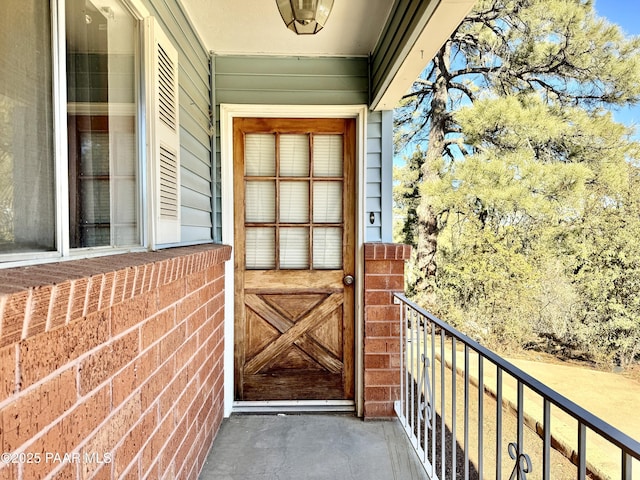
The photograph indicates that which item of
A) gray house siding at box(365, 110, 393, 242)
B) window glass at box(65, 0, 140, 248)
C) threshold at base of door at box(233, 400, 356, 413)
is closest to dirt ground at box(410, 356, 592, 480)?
threshold at base of door at box(233, 400, 356, 413)

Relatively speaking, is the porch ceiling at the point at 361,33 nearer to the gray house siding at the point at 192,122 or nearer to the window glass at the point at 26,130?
the gray house siding at the point at 192,122

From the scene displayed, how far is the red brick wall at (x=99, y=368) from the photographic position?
0.65 m

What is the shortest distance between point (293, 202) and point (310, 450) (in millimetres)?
1590

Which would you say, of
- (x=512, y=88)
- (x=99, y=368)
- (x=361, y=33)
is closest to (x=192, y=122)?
(x=361, y=33)

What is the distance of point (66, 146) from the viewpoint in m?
1.05

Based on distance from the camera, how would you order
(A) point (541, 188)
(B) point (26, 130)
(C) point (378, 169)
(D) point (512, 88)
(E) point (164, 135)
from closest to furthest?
(B) point (26, 130) < (E) point (164, 135) < (C) point (378, 169) < (A) point (541, 188) < (D) point (512, 88)

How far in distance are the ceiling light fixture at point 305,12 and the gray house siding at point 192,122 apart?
59 centimetres

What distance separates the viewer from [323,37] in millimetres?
2281

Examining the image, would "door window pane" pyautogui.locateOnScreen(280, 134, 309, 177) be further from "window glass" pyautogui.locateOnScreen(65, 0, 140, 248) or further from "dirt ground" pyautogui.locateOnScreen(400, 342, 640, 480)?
"dirt ground" pyautogui.locateOnScreen(400, 342, 640, 480)

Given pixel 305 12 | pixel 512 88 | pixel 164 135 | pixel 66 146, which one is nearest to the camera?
pixel 66 146

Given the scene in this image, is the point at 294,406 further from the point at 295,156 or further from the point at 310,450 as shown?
the point at 295,156

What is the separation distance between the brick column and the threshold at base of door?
0.69ft

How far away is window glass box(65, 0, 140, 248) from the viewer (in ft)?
3.67

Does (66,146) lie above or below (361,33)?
below
